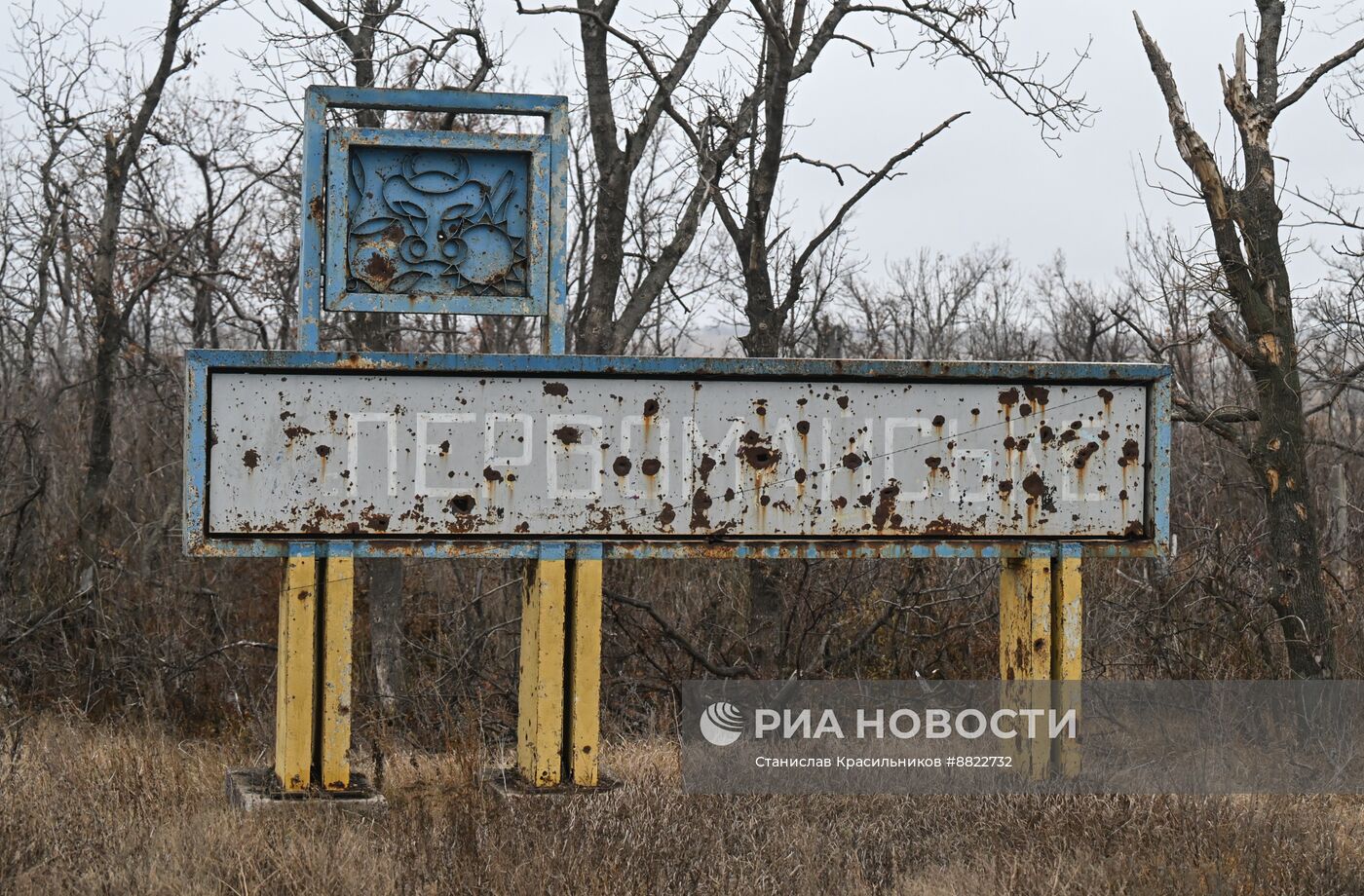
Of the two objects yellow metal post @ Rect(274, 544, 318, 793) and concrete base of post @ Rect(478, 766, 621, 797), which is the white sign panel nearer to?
yellow metal post @ Rect(274, 544, 318, 793)

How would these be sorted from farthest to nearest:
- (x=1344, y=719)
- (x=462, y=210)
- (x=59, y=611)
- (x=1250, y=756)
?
(x=59, y=611), (x=1344, y=719), (x=1250, y=756), (x=462, y=210)

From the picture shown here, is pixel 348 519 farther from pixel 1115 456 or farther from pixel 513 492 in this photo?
pixel 1115 456

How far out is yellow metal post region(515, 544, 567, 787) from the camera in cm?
453

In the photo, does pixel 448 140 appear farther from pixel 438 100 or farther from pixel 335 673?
pixel 335 673

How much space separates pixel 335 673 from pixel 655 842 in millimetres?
1243

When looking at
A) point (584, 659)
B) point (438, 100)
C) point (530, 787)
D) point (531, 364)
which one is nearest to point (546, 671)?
point (584, 659)

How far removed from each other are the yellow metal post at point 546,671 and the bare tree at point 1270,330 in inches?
144

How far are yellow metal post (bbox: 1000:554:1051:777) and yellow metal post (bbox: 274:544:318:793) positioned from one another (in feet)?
7.90

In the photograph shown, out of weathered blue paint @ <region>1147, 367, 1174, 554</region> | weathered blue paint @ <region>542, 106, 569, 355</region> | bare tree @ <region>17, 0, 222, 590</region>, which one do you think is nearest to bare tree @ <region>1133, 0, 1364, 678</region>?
weathered blue paint @ <region>1147, 367, 1174, 554</region>

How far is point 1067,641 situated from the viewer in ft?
15.9

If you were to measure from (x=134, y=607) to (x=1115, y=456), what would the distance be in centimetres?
682

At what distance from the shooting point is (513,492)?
14.8 ft

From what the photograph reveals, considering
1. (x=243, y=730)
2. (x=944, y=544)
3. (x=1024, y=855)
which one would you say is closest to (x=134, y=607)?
(x=243, y=730)

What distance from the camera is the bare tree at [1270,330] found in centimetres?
655
